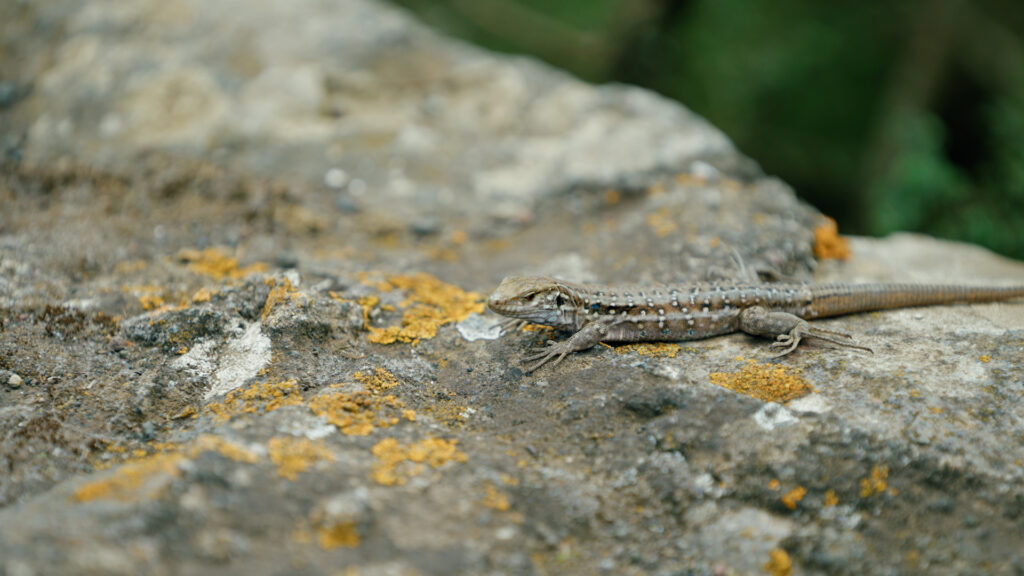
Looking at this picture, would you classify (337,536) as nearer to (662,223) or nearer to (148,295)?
(148,295)

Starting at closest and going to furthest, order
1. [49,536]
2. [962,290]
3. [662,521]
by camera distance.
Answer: [49,536], [662,521], [962,290]

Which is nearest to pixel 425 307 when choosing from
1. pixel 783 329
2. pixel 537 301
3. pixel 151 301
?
pixel 537 301

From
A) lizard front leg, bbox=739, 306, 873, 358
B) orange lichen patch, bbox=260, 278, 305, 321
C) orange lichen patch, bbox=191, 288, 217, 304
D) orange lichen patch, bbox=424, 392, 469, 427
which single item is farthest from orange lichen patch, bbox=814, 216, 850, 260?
orange lichen patch, bbox=191, 288, 217, 304

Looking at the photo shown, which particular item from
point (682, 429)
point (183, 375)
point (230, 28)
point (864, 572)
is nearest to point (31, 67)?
point (230, 28)

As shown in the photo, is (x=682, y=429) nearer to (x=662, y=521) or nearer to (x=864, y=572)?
(x=662, y=521)

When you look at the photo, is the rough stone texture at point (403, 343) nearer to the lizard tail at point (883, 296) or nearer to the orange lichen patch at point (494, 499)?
the orange lichen patch at point (494, 499)
